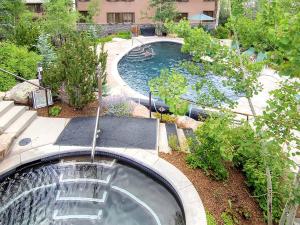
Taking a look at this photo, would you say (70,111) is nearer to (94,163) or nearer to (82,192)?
(94,163)

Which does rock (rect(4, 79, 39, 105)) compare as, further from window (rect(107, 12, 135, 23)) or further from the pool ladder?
window (rect(107, 12, 135, 23))

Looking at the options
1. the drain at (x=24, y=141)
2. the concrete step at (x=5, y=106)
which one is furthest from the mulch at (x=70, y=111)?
the drain at (x=24, y=141)

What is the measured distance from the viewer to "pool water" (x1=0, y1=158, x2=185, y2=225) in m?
9.84

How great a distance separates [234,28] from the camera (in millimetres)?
9039

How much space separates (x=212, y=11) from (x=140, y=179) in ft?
122

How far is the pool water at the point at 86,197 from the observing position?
984 cm

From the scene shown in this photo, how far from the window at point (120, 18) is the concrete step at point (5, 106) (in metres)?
29.5

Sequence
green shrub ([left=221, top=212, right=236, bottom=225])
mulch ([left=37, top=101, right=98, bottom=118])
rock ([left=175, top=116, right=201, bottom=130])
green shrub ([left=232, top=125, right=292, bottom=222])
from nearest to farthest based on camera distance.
Result: green shrub ([left=232, top=125, right=292, bottom=222]) < green shrub ([left=221, top=212, right=236, bottom=225]) < rock ([left=175, top=116, right=201, bottom=130]) < mulch ([left=37, top=101, right=98, bottom=118])

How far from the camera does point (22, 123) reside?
14.0 m

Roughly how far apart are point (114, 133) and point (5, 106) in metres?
5.47

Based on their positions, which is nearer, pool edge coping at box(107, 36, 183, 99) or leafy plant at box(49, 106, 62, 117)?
leafy plant at box(49, 106, 62, 117)

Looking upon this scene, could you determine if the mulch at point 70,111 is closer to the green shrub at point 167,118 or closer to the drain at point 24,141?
the drain at point 24,141

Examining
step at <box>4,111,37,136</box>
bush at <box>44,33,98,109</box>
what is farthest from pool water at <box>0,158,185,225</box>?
bush at <box>44,33,98,109</box>

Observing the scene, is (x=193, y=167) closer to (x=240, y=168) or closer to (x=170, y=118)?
(x=240, y=168)
